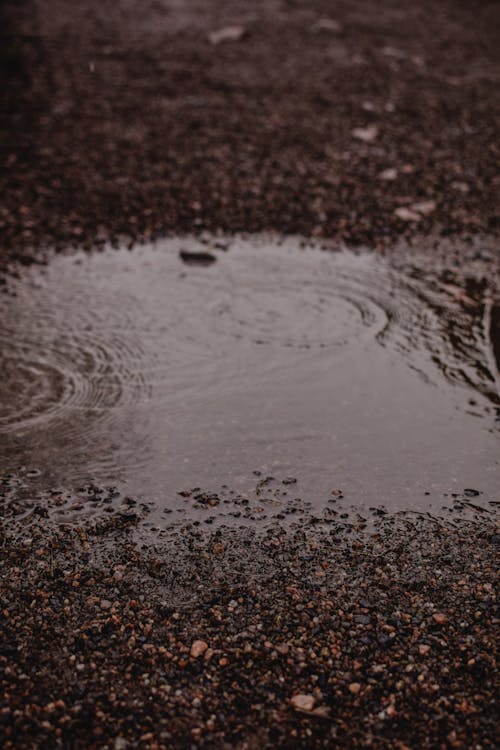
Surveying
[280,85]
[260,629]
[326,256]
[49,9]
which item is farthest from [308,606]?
[49,9]

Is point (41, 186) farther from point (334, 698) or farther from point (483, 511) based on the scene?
point (334, 698)

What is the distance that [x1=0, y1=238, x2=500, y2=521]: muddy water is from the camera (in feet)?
15.4

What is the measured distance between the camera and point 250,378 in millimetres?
5570

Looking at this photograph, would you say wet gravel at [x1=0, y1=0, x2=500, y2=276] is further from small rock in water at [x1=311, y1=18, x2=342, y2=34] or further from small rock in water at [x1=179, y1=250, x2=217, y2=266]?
small rock in water at [x1=179, y1=250, x2=217, y2=266]

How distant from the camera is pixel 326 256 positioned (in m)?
7.10

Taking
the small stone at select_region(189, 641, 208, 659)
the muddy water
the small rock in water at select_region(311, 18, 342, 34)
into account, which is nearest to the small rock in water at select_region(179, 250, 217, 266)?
the muddy water

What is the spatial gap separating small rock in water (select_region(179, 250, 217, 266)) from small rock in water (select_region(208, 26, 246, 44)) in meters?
6.09

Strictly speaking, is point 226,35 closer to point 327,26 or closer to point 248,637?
point 327,26

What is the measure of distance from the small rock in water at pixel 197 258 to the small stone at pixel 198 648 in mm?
4168

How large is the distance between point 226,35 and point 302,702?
11.0 m

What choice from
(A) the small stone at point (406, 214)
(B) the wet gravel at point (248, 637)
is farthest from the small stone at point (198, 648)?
(A) the small stone at point (406, 214)

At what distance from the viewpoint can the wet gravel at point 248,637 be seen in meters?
3.22

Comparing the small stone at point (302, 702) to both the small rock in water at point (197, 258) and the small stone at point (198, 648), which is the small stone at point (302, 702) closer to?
the small stone at point (198, 648)

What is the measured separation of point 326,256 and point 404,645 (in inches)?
170
